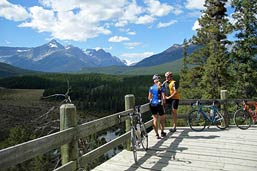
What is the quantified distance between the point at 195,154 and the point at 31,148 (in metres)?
4.49

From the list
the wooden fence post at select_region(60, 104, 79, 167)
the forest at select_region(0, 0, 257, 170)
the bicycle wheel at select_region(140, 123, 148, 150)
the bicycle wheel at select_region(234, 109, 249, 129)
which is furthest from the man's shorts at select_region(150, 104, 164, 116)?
the forest at select_region(0, 0, 257, 170)

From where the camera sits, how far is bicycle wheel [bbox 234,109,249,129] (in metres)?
11.2

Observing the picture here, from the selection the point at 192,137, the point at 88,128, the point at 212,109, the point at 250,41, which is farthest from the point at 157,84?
the point at 250,41

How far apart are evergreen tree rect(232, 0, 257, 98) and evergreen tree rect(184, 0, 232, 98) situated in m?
1.10

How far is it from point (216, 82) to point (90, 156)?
22996mm

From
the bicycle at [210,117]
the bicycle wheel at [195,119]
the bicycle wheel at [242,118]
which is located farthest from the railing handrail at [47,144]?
the bicycle wheel at [242,118]

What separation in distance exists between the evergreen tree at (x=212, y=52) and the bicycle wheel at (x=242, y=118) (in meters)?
14.5

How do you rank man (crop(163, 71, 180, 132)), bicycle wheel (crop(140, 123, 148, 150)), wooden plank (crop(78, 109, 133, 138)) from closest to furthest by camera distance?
wooden plank (crop(78, 109, 133, 138)), bicycle wheel (crop(140, 123, 148, 150)), man (crop(163, 71, 180, 132))

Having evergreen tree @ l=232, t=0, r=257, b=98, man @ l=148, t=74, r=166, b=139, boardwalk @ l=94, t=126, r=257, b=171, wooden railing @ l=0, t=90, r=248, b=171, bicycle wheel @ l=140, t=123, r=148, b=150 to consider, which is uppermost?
evergreen tree @ l=232, t=0, r=257, b=98

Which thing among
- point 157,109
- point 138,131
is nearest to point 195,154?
point 138,131

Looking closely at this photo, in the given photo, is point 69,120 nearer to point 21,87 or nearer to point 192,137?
point 192,137

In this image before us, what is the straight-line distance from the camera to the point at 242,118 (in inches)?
451

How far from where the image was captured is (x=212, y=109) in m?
11.0

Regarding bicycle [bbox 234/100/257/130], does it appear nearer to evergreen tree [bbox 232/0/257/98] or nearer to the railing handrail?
the railing handrail
